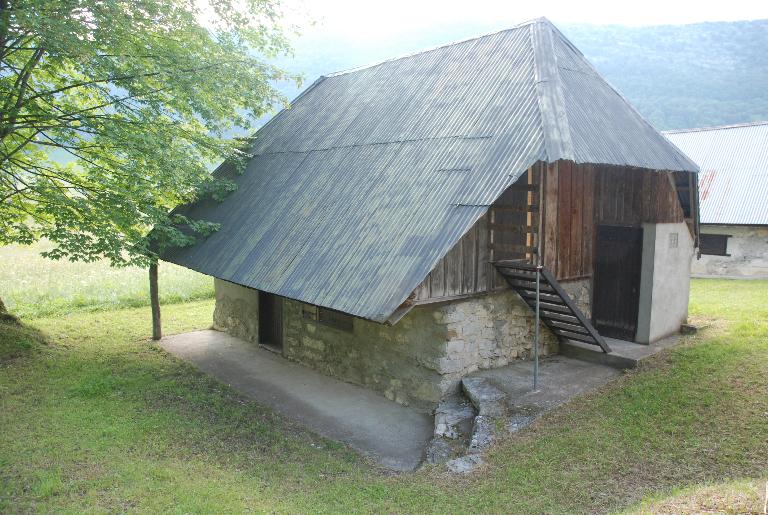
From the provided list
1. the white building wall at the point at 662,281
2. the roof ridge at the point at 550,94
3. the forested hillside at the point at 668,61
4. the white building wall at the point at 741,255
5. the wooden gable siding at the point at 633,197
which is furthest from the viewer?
the forested hillside at the point at 668,61

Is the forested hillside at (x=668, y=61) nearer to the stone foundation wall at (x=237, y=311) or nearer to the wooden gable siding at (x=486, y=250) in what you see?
the stone foundation wall at (x=237, y=311)

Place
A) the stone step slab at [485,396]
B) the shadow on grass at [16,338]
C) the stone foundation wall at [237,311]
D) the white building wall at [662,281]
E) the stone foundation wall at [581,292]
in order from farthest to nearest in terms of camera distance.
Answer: the stone foundation wall at [237,311] < the shadow on grass at [16,338] < the white building wall at [662,281] < the stone foundation wall at [581,292] < the stone step slab at [485,396]

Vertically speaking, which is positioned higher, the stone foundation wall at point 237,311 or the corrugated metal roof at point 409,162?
the corrugated metal roof at point 409,162

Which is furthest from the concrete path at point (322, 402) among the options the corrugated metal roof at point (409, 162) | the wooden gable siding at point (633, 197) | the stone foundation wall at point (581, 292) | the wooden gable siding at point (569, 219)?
the wooden gable siding at point (633, 197)

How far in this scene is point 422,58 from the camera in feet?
44.4

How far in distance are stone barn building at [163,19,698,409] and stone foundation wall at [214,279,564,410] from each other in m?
0.03

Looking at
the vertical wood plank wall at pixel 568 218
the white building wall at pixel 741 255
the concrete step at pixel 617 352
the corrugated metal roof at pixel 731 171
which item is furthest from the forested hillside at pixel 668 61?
the concrete step at pixel 617 352

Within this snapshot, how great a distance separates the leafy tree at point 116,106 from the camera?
1006 centimetres

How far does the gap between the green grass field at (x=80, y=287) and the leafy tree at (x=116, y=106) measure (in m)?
5.54

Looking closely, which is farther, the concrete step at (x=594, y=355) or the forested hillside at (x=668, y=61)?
the forested hillside at (x=668, y=61)

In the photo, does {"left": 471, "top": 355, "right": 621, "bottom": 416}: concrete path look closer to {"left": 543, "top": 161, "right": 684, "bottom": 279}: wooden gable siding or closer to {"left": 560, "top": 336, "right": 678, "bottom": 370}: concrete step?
{"left": 560, "top": 336, "right": 678, "bottom": 370}: concrete step

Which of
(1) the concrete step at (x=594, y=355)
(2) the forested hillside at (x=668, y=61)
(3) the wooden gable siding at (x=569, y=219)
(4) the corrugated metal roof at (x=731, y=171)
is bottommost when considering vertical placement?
(1) the concrete step at (x=594, y=355)

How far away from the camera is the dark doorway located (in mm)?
13336

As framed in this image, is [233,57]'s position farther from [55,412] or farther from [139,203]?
[55,412]
